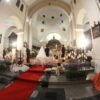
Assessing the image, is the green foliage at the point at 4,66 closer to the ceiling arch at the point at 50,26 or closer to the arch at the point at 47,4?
the arch at the point at 47,4

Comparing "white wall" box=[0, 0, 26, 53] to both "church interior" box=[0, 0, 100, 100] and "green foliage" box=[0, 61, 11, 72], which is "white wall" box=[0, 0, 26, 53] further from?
"green foliage" box=[0, 61, 11, 72]

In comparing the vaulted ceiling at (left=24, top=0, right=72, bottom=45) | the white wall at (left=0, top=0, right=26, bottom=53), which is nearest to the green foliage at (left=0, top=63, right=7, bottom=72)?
the white wall at (left=0, top=0, right=26, bottom=53)

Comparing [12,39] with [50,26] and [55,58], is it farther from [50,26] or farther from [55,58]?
[55,58]

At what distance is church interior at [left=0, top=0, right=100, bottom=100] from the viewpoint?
16.3 ft

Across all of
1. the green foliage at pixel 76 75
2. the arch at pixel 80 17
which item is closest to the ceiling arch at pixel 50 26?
the arch at pixel 80 17

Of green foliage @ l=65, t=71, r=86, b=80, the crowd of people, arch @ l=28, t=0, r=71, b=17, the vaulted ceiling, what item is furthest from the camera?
the vaulted ceiling

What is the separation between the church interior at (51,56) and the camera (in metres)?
4.96

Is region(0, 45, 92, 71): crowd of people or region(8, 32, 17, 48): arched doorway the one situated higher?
region(8, 32, 17, 48): arched doorway

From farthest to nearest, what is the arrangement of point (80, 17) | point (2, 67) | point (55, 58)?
point (80, 17)
point (55, 58)
point (2, 67)

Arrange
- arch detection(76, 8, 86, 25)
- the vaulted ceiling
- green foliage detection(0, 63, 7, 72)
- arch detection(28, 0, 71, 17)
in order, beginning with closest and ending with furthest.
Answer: green foliage detection(0, 63, 7, 72) < arch detection(76, 8, 86, 25) < arch detection(28, 0, 71, 17) < the vaulted ceiling

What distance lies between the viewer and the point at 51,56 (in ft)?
44.0

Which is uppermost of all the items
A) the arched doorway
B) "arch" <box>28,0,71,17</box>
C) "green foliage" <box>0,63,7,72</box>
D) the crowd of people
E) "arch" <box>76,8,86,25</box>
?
"arch" <box>28,0,71,17</box>

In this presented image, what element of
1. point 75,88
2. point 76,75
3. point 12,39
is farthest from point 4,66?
point 12,39

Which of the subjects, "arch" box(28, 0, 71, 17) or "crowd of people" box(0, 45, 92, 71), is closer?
"crowd of people" box(0, 45, 92, 71)
